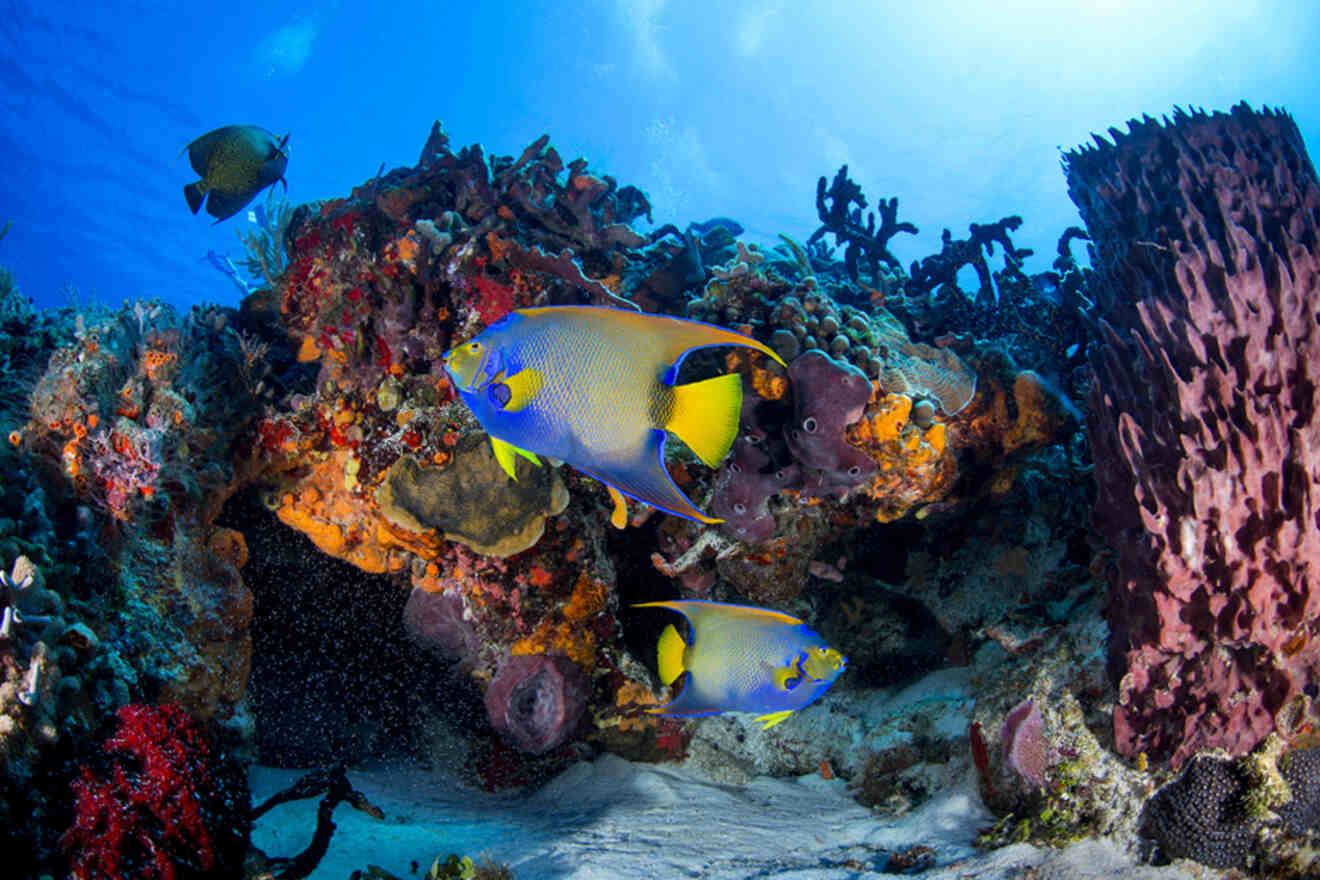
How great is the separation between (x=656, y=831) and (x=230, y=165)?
489 centimetres

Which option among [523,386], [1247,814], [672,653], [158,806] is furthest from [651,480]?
[1247,814]

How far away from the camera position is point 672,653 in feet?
8.07

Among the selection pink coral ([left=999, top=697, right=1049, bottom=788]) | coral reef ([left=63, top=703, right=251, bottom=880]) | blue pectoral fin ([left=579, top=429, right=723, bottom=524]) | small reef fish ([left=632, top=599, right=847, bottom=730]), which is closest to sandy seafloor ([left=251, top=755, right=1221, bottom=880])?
pink coral ([left=999, top=697, right=1049, bottom=788])

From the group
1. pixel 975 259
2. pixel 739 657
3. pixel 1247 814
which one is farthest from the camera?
pixel 975 259

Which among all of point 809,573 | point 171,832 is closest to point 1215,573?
point 809,573

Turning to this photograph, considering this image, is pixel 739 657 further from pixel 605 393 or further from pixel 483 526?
pixel 483 526

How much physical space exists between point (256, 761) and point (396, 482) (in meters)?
2.45

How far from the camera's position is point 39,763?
2111 mm

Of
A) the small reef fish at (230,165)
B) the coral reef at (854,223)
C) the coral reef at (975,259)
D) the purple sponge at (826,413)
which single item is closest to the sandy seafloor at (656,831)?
the purple sponge at (826,413)

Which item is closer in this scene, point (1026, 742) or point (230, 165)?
point (1026, 742)

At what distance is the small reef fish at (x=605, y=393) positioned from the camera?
1401 millimetres

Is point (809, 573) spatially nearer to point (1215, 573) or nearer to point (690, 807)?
point (690, 807)

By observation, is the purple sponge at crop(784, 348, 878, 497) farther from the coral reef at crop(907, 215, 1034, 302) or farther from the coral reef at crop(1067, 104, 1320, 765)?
the coral reef at crop(907, 215, 1034, 302)

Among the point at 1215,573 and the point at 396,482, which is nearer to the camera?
the point at 1215,573
